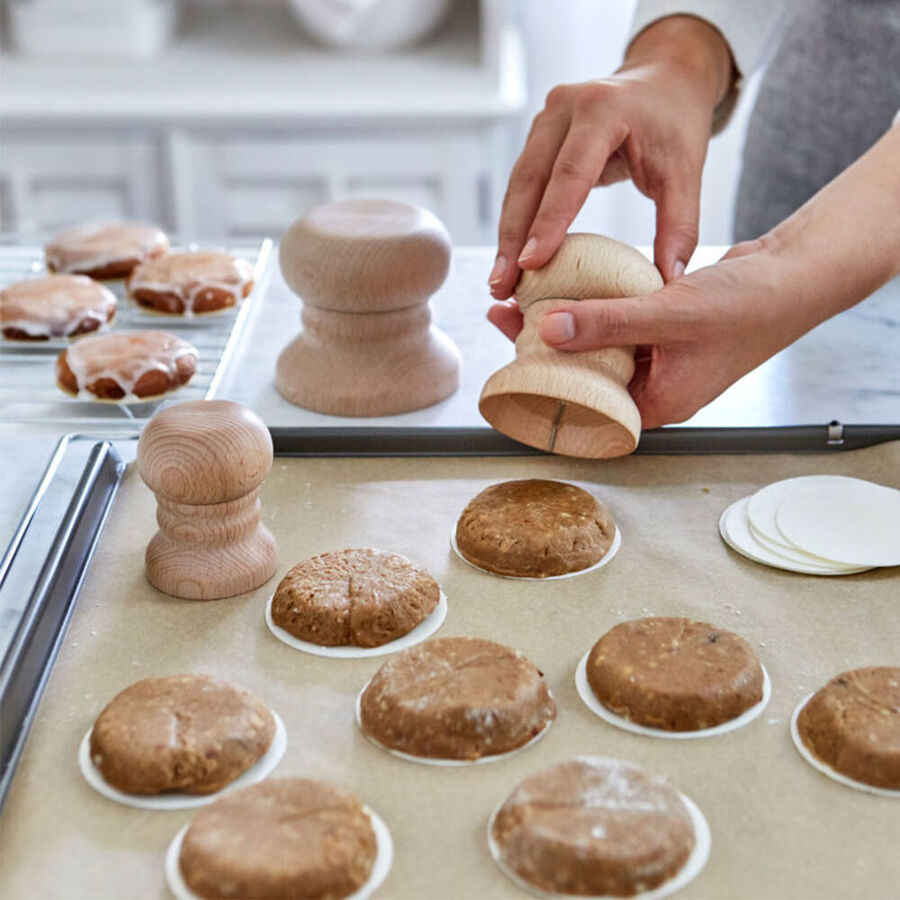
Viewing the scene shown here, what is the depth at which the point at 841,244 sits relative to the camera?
0.99 m

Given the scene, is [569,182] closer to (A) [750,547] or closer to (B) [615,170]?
(B) [615,170]

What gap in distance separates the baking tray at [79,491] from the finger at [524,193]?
0.15 m

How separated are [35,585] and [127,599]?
8cm

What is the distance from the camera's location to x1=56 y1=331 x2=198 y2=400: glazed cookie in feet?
3.86

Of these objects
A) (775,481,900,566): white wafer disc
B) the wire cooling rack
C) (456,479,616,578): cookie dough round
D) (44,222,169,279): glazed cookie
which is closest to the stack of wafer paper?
(775,481,900,566): white wafer disc

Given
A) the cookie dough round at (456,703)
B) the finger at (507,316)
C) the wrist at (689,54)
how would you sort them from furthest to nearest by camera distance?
the wrist at (689,54) → the finger at (507,316) → the cookie dough round at (456,703)

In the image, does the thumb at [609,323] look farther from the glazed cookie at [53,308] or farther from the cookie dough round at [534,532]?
the glazed cookie at [53,308]

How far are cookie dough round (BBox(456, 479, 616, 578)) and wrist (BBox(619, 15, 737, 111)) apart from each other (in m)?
0.47

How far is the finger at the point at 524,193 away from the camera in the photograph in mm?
1022

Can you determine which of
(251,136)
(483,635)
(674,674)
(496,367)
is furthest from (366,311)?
(251,136)

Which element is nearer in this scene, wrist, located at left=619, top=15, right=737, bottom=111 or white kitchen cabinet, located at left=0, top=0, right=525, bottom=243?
wrist, located at left=619, top=15, right=737, bottom=111

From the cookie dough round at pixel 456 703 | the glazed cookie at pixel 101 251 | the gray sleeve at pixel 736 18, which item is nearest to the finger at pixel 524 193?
the gray sleeve at pixel 736 18

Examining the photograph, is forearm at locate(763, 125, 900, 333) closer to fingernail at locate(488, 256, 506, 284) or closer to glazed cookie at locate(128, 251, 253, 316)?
fingernail at locate(488, 256, 506, 284)

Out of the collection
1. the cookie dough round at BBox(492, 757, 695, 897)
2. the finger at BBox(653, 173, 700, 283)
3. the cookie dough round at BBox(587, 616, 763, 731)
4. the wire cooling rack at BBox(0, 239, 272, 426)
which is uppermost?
the finger at BBox(653, 173, 700, 283)
